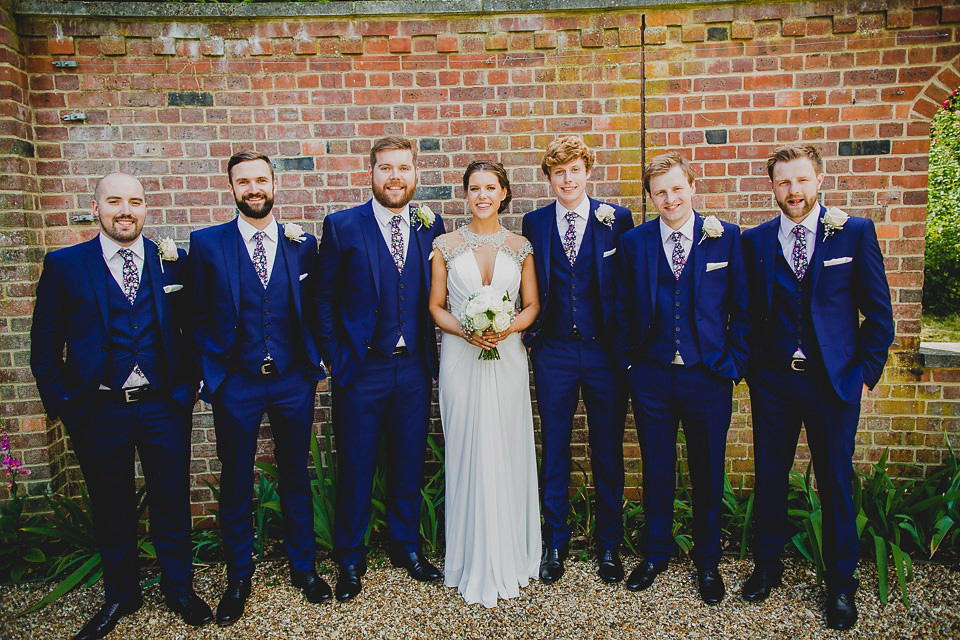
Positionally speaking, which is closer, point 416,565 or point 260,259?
point 260,259

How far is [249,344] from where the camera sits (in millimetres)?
3250

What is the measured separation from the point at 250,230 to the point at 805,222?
2933mm

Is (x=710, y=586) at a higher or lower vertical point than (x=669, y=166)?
lower

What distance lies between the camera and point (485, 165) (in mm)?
3477

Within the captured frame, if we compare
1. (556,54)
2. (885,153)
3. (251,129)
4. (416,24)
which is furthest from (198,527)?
(885,153)

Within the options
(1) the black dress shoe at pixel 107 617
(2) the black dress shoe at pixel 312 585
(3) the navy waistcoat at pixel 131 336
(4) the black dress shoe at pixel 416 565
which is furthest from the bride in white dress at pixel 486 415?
(1) the black dress shoe at pixel 107 617

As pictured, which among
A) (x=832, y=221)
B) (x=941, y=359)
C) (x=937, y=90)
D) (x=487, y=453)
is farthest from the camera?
(x=941, y=359)

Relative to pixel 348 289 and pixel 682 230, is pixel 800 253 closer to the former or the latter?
pixel 682 230

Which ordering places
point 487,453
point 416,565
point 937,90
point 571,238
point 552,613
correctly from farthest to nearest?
1. point 937,90
2. point 416,565
3. point 571,238
4. point 487,453
5. point 552,613

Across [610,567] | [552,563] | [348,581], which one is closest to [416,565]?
[348,581]

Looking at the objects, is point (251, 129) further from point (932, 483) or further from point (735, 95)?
point (932, 483)

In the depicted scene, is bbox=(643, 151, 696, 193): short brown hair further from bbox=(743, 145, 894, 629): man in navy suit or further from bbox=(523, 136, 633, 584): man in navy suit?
bbox=(743, 145, 894, 629): man in navy suit

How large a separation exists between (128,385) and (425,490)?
1.87 m

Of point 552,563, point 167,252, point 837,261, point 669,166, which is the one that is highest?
point 669,166
